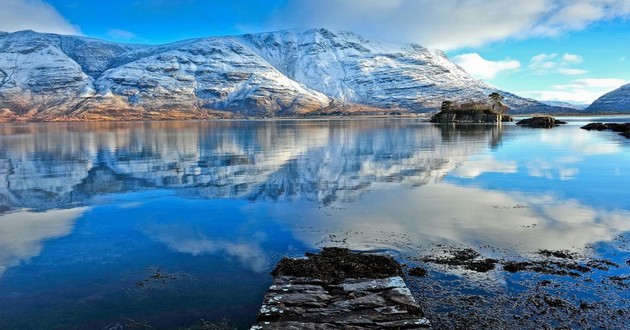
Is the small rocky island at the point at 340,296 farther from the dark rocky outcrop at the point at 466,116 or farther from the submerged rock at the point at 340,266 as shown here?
the dark rocky outcrop at the point at 466,116

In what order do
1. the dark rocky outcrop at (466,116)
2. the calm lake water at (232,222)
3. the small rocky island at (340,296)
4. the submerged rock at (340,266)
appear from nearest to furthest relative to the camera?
the small rocky island at (340,296) → the calm lake water at (232,222) → the submerged rock at (340,266) → the dark rocky outcrop at (466,116)

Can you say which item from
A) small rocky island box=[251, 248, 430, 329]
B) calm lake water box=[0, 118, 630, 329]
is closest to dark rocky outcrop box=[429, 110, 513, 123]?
calm lake water box=[0, 118, 630, 329]

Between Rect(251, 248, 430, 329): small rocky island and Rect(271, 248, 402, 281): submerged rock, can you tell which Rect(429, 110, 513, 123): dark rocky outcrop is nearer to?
Rect(271, 248, 402, 281): submerged rock

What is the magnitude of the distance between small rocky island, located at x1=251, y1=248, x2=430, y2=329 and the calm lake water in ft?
2.56

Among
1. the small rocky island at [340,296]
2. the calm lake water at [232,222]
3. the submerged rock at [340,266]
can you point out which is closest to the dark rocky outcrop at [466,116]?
the calm lake water at [232,222]

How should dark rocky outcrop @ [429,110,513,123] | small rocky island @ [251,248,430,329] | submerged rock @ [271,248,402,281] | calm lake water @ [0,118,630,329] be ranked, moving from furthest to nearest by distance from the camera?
dark rocky outcrop @ [429,110,513,123], submerged rock @ [271,248,402,281], calm lake water @ [0,118,630,329], small rocky island @ [251,248,430,329]

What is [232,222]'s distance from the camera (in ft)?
60.6

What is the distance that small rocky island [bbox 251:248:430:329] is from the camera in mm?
9188

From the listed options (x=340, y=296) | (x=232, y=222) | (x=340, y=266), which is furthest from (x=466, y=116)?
(x=340, y=296)

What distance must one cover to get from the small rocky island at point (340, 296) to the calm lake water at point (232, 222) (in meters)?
0.78

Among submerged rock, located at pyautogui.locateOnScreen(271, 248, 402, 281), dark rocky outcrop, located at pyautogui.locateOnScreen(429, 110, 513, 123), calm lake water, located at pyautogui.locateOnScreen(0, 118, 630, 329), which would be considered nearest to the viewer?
calm lake water, located at pyautogui.locateOnScreen(0, 118, 630, 329)

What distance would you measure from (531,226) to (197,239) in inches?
489

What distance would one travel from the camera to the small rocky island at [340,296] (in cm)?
919

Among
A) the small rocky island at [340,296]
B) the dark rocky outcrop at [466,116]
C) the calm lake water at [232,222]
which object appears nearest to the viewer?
the small rocky island at [340,296]
